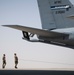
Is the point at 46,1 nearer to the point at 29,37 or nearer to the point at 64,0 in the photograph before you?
the point at 64,0

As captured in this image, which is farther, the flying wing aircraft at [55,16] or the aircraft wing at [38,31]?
the flying wing aircraft at [55,16]

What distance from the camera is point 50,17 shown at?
29656 mm

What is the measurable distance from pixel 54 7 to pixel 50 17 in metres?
1.03

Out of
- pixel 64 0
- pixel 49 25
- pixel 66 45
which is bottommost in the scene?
pixel 66 45

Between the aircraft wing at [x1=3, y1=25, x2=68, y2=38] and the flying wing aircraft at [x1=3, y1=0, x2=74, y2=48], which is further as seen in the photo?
the flying wing aircraft at [x1=3, y1=0, x2=74, y2=48]

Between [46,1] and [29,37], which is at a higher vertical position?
[46,1]

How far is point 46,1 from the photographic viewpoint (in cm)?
2962

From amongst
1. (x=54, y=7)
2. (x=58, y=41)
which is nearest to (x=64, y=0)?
→ (x=54, y=7)

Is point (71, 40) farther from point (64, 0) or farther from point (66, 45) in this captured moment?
point (64, 0)

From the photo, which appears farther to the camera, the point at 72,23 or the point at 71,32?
the point at 72,23

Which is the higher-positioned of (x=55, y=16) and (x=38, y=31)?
(x=55, y=16)

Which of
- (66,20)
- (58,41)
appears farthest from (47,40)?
(66,20)

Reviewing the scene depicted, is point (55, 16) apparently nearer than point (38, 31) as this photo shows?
No

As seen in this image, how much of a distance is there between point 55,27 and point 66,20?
1.17m
